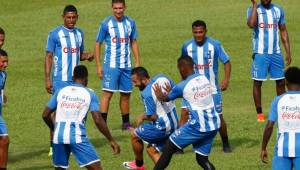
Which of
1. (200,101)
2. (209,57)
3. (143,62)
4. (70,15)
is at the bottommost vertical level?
(143,62)

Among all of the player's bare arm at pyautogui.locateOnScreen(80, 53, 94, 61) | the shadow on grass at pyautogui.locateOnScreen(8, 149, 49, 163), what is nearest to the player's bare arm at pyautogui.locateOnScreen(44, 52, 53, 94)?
the player's bare arm at pyautogui.locateOnScreen(80, 53, 94, 61)

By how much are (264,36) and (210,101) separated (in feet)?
20.2

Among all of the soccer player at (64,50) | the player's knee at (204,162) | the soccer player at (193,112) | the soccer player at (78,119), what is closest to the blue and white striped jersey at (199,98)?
the soccer player at (193,112)

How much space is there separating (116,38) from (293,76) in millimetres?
7419

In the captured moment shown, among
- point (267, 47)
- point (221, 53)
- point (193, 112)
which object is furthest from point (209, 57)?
point (267, 47)

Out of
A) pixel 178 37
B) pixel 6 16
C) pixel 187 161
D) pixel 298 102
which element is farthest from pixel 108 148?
pixel 6 16

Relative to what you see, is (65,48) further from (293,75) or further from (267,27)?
(293,75)

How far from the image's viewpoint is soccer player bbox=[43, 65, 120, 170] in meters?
14.7

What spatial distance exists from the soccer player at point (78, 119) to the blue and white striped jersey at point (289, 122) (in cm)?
239

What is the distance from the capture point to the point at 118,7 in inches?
810

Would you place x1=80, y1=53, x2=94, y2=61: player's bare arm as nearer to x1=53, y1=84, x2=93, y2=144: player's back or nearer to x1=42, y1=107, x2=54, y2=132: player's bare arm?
x1=42, y1=107, x2=54, y2=132: player's bare arm

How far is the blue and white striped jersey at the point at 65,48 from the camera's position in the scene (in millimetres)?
18984

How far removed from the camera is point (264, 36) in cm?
2155

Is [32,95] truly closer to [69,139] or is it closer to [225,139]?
[225,139]
